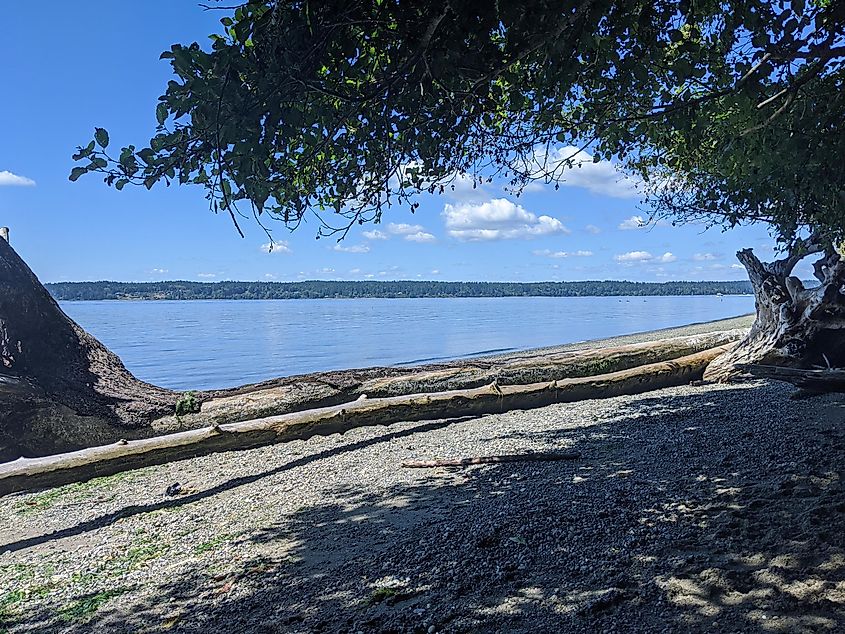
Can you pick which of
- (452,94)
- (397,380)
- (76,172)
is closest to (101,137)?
(76,172)

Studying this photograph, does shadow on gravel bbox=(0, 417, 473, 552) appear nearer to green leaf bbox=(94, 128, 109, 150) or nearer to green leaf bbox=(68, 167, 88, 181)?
green leaf bbox=(68, 167, 88, 181)

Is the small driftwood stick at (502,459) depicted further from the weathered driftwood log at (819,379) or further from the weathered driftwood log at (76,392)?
the weathered driftwood log at (819,379)

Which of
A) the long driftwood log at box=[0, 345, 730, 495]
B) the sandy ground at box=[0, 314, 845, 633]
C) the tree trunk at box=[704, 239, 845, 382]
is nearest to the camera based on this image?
the sandy ground at box=[0, 314, 845, 633]

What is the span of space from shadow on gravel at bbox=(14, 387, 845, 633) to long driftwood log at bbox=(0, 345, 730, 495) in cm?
169

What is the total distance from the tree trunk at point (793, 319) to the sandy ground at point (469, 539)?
197 cm

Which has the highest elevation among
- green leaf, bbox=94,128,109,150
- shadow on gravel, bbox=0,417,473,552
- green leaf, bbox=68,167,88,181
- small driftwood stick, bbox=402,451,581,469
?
green leaf, bbox=94,128,109,150

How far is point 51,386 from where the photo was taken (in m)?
7.01

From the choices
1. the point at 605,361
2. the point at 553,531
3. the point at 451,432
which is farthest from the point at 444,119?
the point at 605,361

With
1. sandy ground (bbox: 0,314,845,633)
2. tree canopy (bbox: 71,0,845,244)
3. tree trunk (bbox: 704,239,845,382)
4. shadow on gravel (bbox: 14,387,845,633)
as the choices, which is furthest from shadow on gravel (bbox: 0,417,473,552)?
tree trunk (bbox: 704,239,845,382)

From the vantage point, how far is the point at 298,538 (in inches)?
204

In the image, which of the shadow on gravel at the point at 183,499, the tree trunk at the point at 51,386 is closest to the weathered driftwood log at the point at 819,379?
the shadow on gravel at the point at 183,499

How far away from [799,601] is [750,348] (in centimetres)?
923

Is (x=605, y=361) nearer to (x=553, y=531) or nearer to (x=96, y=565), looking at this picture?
(x=553, y=531)

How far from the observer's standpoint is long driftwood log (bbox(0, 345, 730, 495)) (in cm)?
655
